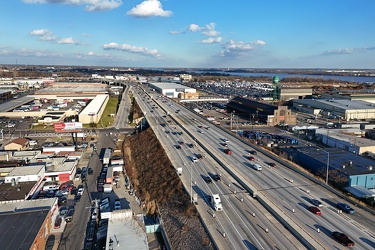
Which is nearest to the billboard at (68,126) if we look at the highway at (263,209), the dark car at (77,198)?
the highway at (263,209)

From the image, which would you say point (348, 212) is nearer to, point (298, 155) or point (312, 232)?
point (312, 232)

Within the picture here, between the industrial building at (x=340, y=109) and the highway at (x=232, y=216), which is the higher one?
the industrial building at (x=340, y=109)

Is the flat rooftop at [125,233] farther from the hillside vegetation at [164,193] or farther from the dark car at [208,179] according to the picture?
the dark car at [208,179]

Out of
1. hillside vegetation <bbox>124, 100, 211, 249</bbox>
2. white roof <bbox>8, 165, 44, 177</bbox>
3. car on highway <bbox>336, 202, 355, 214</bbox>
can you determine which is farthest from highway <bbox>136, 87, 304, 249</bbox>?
white roof <bbox>8, 165, 44, 177</bbox>

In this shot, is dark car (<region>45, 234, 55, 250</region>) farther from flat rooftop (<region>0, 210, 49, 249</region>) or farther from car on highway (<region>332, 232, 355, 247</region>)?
car on highway (<region>332, 232, 355, 247</region>)

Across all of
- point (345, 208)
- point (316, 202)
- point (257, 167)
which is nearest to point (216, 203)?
point (316, 202)

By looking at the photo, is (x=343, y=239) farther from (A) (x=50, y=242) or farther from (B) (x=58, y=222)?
(B) (x=58, y=222)
